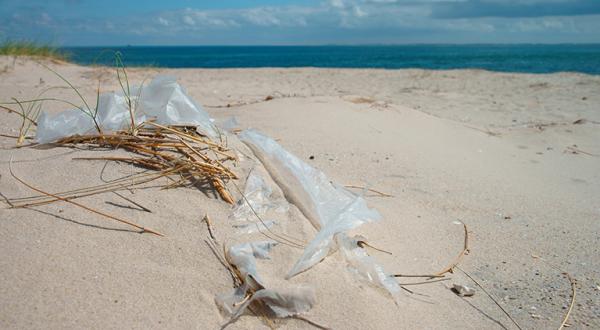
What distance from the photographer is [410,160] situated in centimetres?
325

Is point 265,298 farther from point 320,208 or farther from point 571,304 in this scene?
point 571,304

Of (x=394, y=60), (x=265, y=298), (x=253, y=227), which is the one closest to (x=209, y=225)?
(x=253, y=227)

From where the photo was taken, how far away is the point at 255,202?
6.22 feet

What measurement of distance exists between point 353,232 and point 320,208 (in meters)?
0.20

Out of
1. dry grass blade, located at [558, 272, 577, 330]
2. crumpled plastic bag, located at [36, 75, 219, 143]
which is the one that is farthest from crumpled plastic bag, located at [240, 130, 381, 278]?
dry grass blade, located at [558, 272, 577, 330]

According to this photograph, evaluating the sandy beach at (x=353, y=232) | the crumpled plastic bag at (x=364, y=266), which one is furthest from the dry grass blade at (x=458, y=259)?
the crumpled plastic bag at (x=364, y=266)

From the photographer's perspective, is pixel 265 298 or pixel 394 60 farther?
pixel 394 60

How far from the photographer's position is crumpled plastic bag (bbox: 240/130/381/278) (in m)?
1.61

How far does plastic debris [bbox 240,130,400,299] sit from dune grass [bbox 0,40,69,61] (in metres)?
6.14

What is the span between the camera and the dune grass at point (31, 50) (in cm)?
690

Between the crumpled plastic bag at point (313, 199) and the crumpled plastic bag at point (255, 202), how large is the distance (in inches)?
3.2

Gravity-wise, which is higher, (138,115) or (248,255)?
(138,115)

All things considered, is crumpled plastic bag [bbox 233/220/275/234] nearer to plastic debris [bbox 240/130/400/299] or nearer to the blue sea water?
plastic debris [bbox 240/130/400/299]

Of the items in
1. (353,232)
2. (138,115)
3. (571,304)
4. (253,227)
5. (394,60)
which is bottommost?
(571,304)
